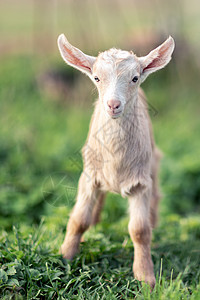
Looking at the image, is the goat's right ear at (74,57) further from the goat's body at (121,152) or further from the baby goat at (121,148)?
the goat's body at (121,152)

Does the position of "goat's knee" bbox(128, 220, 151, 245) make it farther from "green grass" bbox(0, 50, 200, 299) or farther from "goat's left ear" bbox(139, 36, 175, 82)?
"goat's left ear" bbox(139, 36, 175, 82)

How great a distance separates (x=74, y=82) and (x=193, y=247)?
7.16 meters

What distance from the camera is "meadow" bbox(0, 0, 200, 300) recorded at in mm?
3221

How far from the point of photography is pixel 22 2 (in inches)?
543

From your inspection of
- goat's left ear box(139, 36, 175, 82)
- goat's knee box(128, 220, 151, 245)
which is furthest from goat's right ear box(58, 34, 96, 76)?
goat's knee box(128, 220, 151, 245)

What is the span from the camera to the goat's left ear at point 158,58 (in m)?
3.16

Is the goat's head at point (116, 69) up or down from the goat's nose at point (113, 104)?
up

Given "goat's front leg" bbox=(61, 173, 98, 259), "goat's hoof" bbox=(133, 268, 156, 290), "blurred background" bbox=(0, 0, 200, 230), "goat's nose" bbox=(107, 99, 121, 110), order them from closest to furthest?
1. "goat's nose" bbox=(107, 99, 121, 110)
2. "goat's hoof" bbox=(133, 268, 156, 290)
3. "goat's front leg" bbox=(61, 173, 98, 259)
4. "blurred background" bbox=(0, 0, 200, 230)

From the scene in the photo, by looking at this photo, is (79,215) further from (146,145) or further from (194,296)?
(194,296)

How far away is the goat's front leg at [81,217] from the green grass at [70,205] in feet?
0.37

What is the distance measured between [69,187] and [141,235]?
78cm

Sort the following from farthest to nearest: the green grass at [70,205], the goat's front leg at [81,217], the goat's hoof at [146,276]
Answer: the goat's front leg at [81,217] → the goat's hoof at [146,276] → the green grass at [70,205]

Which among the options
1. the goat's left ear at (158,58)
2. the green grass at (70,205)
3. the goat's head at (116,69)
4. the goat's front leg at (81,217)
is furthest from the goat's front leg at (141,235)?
the goat's left ear at (158,58)

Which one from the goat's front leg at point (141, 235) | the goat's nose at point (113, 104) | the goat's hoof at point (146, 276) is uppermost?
the goat's nose at point (113, 104)
